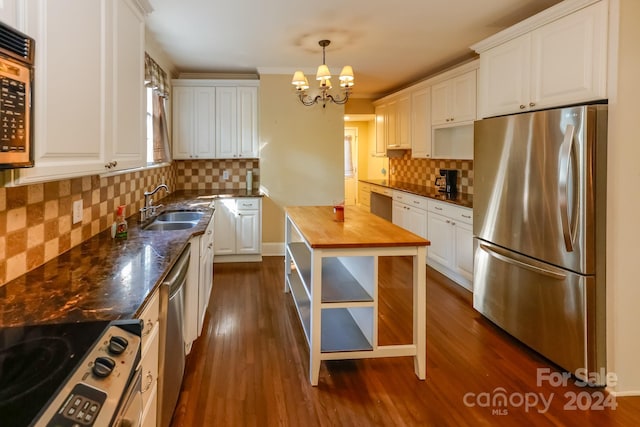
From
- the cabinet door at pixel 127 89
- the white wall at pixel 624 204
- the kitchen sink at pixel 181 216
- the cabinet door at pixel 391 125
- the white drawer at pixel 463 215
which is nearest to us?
the cabinet door at pixel 127 89

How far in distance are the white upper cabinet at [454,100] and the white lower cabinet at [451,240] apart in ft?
3.32

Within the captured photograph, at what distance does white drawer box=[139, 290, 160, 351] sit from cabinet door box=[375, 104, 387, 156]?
543 centimetres

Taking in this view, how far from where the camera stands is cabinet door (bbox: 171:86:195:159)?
5172mm

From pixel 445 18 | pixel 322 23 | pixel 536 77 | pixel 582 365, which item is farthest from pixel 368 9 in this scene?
pixel 582 365

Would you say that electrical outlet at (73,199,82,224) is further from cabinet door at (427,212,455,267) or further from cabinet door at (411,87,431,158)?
cabinet door at (411,87,431,158)

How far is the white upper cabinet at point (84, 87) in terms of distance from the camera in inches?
50.9

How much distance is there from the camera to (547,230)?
2543mm

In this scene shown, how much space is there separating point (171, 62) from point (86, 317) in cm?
438

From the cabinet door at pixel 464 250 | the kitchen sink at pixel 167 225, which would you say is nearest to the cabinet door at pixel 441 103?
the cabinet door at pixel 464 250

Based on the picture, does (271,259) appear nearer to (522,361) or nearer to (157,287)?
(522,361)

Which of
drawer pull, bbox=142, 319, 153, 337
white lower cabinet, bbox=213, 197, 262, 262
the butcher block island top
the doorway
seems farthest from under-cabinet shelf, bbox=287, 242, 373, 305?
the doorway

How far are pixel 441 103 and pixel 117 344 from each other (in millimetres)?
4604

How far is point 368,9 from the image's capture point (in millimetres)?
3193

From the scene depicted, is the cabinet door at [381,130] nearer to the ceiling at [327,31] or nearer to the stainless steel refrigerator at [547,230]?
the ceiling at [327,31]
